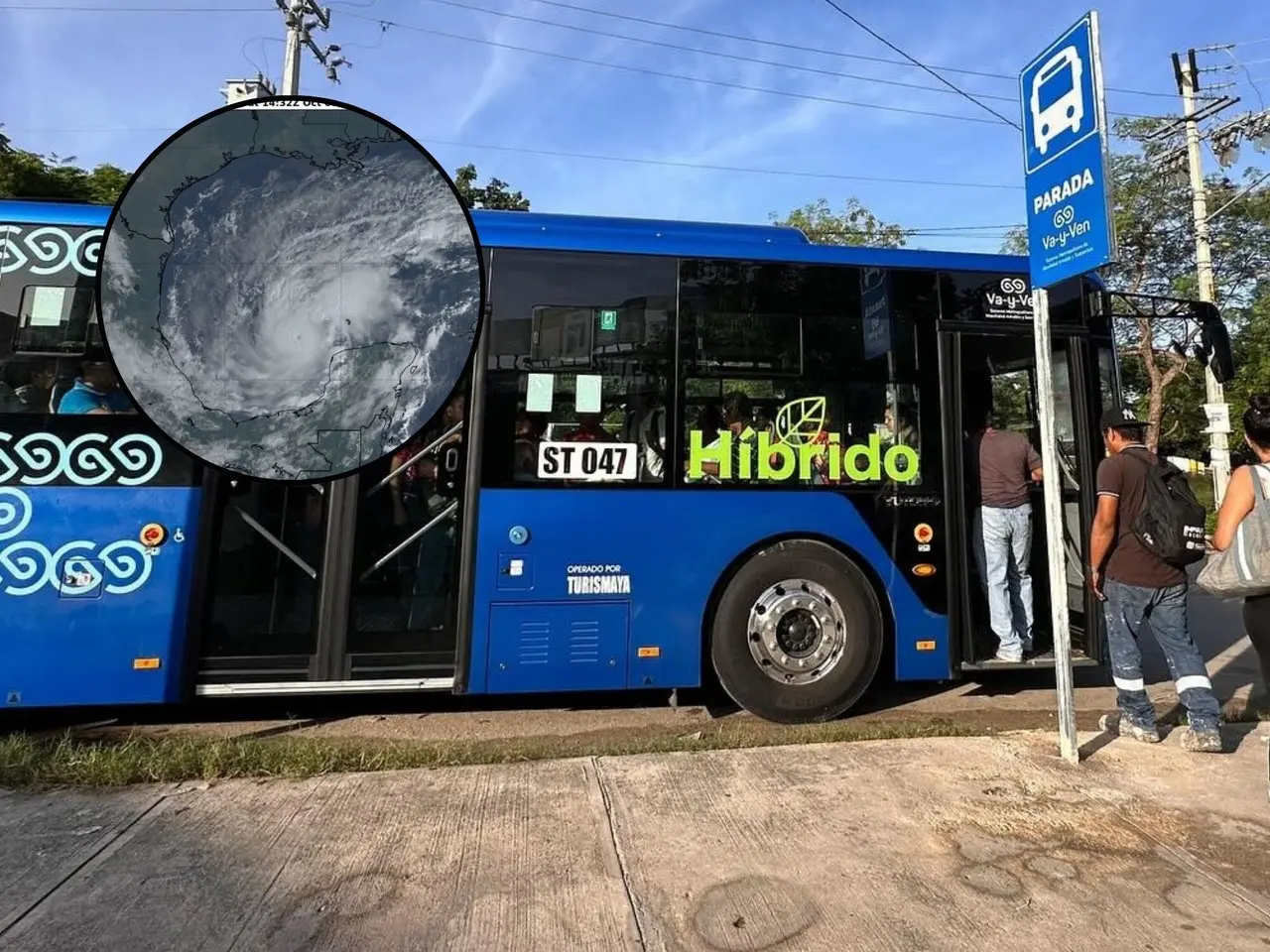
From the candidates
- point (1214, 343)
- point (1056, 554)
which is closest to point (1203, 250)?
point (1214, 343)

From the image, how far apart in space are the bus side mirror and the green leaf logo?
2.69 m

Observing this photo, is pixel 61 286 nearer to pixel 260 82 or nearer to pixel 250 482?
pixel 250 482

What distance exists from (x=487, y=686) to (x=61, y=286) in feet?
11.2

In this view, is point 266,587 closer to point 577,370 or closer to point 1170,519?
point 577,370

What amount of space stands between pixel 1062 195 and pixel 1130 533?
1967 mm

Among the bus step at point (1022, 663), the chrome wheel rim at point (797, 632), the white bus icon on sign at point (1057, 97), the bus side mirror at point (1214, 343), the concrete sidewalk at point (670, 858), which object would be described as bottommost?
the concrete sidewalk at point (670, 858)

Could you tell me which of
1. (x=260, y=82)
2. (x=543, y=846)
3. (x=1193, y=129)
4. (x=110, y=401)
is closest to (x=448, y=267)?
(x=110, y=401)

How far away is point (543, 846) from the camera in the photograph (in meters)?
3.24

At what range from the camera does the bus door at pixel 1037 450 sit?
17.0 ft

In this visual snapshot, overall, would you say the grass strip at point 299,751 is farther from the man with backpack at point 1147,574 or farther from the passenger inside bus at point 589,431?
the passenger inside bus at point 589,431

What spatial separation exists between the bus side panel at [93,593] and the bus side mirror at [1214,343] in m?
6.63

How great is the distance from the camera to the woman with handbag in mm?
3645

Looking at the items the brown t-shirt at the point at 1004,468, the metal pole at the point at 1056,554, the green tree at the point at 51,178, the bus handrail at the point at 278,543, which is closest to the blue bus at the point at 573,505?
the bus handrail at the point at 278,543

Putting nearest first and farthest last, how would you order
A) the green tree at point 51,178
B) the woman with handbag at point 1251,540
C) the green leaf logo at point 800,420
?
the woman with handbag at point 1251,540
the green leaf logo at point 800,420
the green tree at point 51,178
